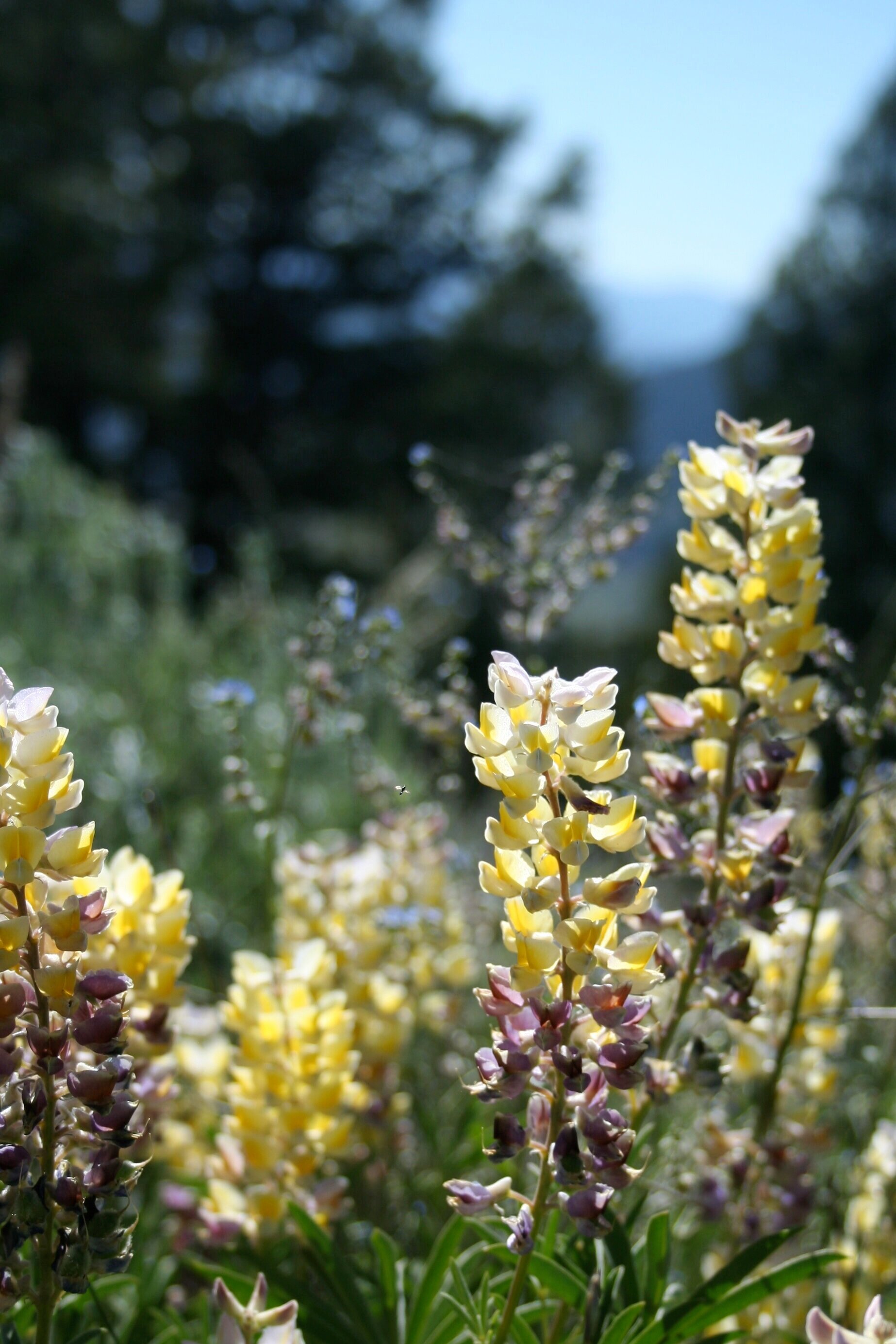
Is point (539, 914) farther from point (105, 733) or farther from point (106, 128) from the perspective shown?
point (106, 128)

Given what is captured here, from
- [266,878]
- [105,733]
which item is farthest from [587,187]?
[266,878]

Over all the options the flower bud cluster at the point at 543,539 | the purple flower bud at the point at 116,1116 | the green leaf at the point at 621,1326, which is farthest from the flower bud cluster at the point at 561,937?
the flower bud cluster at the point at 543,539

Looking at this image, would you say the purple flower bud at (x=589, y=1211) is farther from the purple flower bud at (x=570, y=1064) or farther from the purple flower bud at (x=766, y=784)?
the purple flower bud at (x=766, y=784)

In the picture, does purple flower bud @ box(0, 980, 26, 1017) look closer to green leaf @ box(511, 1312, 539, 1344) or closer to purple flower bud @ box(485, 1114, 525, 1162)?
purple flower bud @ box(485, 1114, 525, 1162)

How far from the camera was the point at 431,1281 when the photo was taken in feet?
3.38

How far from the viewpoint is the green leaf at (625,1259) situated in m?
1.00

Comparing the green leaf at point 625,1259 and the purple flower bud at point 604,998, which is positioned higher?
the purple flower bud at point 604,998

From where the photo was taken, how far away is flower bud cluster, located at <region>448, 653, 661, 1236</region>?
0.79m

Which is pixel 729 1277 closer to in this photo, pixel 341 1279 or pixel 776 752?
pixel 341 1279

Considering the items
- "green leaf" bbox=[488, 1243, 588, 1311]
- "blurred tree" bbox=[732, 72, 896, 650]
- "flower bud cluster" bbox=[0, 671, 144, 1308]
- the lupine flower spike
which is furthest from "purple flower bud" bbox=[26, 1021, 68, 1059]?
"blurred tree" bbox=[732, 72, 896, 650]

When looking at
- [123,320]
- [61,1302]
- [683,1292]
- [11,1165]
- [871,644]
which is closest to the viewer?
[11,1165]

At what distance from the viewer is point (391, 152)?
677 inches

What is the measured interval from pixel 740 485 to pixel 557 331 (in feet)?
59.5

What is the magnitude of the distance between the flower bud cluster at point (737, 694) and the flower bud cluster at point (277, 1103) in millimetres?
328
